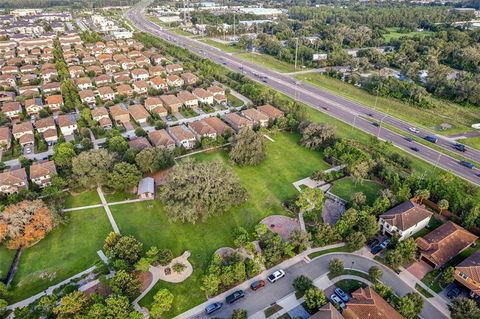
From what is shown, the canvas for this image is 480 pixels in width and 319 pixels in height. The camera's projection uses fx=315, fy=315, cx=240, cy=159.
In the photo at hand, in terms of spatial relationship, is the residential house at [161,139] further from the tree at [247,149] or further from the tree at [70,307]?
the tree at [70,307]

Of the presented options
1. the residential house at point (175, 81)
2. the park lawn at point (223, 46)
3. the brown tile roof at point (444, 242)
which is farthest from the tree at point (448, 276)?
the park lawn at point (223, 46)

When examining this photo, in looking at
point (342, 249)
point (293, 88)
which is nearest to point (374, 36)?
point (293, 88)

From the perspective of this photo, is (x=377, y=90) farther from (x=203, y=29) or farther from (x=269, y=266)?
(x=203, y=29)

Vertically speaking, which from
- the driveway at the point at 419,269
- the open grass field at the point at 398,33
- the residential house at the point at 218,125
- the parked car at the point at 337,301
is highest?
the open grass field at the point at 398,33

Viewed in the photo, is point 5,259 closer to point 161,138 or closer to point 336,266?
point 161,138

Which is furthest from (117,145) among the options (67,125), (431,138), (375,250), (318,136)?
(431,138)
